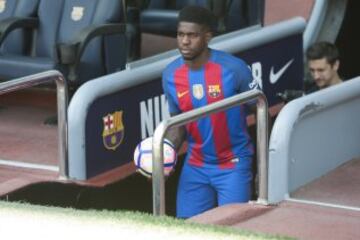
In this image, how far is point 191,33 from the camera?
6504 millimetres

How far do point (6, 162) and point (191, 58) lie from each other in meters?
1.78

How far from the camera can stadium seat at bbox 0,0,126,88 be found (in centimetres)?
825

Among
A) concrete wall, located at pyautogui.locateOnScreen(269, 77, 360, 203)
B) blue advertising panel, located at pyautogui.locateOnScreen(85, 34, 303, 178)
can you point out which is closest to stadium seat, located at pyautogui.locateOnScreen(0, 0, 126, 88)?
Answer: blue advertising panel, located at pyautogui.locateOnScreen(85, 34, 303, 178)

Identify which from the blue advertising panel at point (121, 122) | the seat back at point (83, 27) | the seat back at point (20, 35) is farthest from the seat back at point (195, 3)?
the seat back at point (20, 35)

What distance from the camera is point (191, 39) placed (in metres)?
6.50

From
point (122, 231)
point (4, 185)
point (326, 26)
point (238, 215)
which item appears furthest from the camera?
point (326, 26)

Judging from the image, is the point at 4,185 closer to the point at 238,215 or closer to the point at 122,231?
the point at 238,215

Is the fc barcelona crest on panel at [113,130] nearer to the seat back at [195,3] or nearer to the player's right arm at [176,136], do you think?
the player's right arm at [176,136]

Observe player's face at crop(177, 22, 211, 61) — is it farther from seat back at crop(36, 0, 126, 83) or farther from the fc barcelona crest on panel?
seat back at crop(36, 0, 126, 83)

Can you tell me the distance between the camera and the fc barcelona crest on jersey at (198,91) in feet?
21.7

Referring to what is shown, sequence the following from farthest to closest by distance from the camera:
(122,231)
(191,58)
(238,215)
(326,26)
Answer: (326,26), (191,58), (238,215), (122,231)

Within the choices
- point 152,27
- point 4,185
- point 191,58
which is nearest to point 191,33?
point 191,58

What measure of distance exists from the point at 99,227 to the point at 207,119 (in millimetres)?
2008

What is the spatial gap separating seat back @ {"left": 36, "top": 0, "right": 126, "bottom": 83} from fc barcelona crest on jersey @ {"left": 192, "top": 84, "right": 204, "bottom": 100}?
1.89m
